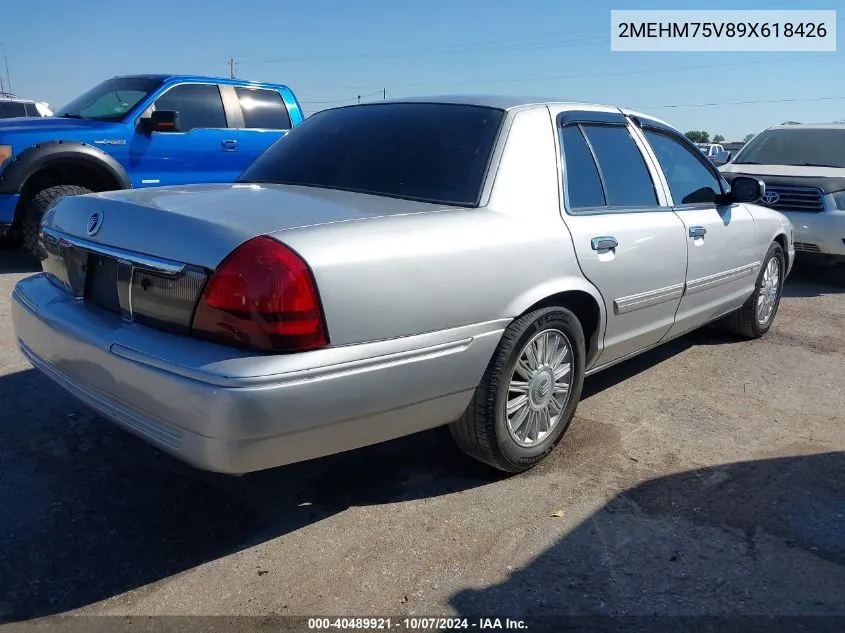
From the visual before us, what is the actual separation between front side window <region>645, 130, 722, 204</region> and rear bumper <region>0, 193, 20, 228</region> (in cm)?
541

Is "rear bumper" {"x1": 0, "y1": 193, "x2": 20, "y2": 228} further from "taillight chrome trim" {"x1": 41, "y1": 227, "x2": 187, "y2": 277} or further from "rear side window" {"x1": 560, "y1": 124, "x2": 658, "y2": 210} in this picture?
"rear side window" {"x1": 560, "y1": 124, "x2": 658, "y2": 210}

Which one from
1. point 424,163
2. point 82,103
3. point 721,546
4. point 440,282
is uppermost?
point 82,103

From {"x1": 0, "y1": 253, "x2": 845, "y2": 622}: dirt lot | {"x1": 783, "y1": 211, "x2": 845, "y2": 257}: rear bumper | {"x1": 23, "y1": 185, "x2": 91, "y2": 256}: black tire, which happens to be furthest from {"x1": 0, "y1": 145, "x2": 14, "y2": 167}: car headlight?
{"x1": 783, "y1": 211, "x2": 845, "y2": 257}: rear bumper

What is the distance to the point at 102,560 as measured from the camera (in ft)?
8.46

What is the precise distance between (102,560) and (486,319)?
1.60m

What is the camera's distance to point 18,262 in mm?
7508

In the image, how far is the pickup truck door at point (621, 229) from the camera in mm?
3432

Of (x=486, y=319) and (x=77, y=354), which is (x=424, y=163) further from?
(x=77, y=354)

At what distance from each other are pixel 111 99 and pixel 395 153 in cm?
543

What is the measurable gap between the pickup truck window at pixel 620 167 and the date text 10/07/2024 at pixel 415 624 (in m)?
2.13

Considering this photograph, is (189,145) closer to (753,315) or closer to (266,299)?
(753,315)

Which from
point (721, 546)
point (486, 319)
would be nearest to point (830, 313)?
point (721, 546)

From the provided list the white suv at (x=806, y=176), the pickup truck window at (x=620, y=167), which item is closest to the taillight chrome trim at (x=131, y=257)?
the pickup truck window at (x=620, y=167)

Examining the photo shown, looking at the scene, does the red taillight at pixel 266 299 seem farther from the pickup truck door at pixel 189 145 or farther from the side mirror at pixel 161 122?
the pickup truck door at pixel 189 145
